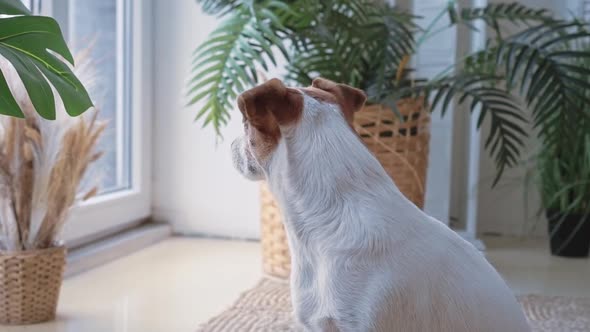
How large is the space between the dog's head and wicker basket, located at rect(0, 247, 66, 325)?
1.65 feet

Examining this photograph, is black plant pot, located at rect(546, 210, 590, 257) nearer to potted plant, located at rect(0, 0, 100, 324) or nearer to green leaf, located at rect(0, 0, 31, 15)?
potted plant, located at rect(0, 0, 100, 324)

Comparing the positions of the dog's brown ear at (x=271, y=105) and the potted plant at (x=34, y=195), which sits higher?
the dog's brown ear at (x=271, y=105)

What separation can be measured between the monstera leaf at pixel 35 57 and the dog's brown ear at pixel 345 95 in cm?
28

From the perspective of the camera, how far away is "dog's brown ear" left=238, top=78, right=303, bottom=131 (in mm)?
715

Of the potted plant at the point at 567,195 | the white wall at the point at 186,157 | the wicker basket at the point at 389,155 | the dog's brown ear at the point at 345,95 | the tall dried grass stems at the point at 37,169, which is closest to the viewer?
the dog's brown ear at the point at 345,95

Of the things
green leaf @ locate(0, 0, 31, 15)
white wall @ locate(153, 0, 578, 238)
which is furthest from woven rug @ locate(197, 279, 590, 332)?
Result: green leaf @ locate(0, 0, 31, 15)

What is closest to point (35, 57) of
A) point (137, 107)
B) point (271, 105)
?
point (271, 105)

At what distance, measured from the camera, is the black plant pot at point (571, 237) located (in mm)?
1804

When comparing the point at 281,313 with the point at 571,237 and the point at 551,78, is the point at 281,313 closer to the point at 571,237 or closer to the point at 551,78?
the point at 551,78

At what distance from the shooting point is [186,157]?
1941 millimetres

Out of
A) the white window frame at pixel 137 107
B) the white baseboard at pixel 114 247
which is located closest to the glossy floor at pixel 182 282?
the white baseboard at pixel 114 247

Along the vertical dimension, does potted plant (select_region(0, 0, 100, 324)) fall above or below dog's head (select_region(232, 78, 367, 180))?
below

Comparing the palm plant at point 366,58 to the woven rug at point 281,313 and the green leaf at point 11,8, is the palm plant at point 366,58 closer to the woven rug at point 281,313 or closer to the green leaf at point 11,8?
the woven rug at point 281,313

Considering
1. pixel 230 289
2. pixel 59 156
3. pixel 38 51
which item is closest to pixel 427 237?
pixel 38 51
